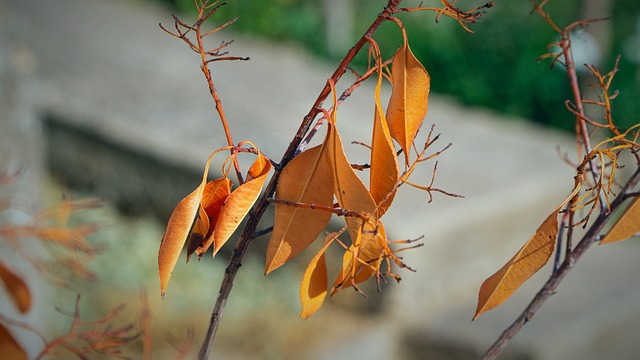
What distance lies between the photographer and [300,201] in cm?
38

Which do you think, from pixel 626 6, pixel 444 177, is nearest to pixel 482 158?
pixel 444 177

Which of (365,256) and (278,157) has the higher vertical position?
(278,157)

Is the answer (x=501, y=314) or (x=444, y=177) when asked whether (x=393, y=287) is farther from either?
(x=444, y=177)

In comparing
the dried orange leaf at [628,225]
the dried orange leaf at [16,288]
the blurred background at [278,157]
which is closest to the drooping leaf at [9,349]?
the dried orange leaf at [16,288]

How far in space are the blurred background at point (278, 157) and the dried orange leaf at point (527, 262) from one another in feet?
3.47

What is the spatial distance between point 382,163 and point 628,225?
14 centimetres

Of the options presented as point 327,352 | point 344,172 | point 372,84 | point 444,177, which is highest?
point 372,84

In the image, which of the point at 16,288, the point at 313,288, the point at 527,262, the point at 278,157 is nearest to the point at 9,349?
the point at 16,288

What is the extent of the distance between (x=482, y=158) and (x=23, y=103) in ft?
5.71

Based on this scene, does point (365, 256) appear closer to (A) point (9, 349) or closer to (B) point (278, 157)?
(A) point (9, 349)

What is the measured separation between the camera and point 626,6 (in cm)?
479

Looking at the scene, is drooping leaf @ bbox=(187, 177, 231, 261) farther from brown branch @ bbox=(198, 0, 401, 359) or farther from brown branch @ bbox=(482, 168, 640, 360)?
brown branch @ bbox=(482, 168, 640, 360)

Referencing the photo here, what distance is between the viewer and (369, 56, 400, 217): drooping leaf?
36 cm

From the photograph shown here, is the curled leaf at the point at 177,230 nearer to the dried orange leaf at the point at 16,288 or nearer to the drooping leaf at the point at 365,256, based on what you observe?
the drooping leaf at the point at 365,256
